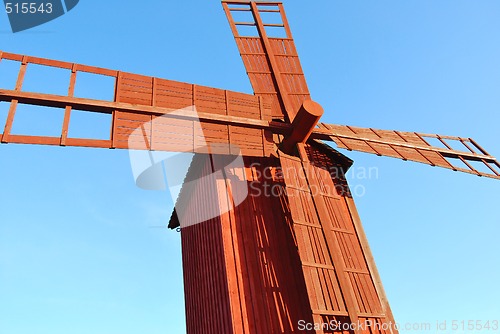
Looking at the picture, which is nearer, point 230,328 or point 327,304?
point 327,304

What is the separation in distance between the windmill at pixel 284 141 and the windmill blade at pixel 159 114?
0.02 m

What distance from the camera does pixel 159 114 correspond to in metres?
7.69

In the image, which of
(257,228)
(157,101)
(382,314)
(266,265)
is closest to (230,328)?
(266,265)

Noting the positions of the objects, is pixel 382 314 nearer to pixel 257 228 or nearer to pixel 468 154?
pixel 257 228

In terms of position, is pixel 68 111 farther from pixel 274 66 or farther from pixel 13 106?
pixel 274 66

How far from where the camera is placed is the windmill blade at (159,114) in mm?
6941

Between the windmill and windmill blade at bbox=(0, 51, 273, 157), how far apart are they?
2 centimetres

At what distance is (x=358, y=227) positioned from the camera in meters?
9.22

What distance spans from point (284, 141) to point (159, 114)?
8.81ft

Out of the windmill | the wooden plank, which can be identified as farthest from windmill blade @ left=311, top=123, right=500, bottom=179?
the wooden plank

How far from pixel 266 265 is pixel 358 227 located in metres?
2.47

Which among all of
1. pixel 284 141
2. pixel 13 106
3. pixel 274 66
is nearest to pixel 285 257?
pixel 284 141

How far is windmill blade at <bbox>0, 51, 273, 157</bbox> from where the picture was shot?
6941 mm

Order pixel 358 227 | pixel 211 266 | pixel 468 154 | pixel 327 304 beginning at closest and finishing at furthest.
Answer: pixel 327 304 → pixel 211 266 → pixel 358 227 → pixel 468 154
